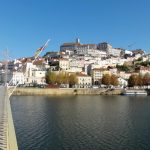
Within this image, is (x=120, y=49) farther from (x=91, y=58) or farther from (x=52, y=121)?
(x=52, y=121)

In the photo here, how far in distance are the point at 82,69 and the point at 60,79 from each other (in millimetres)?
21320

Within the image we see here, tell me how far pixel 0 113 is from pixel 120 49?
5126 inches

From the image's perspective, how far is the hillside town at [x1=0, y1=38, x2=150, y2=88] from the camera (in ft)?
257

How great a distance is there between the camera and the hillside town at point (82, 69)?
78.4 meters

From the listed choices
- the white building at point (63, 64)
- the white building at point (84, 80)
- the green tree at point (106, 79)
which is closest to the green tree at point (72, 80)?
the white building at point (84, 80)

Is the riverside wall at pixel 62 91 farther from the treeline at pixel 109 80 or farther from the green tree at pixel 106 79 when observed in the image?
the treeline at pixel 109 80

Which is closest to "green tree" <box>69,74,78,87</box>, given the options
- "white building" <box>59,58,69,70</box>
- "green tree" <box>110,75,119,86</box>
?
"green tree" <box>110,75,119,86</box>

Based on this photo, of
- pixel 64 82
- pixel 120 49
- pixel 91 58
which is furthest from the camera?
pixel 120 49

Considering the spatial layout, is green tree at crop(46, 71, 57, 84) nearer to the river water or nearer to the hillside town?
the hillside town

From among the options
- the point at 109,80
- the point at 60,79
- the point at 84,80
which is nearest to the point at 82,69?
the point at 84,80

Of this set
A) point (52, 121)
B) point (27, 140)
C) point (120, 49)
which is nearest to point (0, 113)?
point (27, 140)

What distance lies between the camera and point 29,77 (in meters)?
83.8

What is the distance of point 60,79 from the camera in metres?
77.8

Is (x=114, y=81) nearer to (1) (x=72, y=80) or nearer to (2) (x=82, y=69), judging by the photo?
(1) (x=72, y=80)
